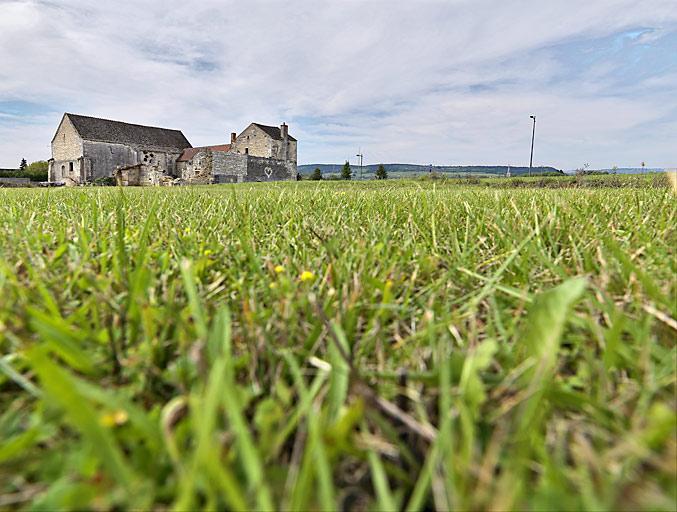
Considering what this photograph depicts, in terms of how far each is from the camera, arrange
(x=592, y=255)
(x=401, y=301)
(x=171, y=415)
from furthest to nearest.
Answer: (x=592, y=255) → (x=401, y=301) → (x=171, y=415)

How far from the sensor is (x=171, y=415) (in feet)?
1.54

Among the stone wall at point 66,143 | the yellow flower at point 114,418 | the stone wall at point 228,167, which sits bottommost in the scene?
the yellow flower at point 114,418

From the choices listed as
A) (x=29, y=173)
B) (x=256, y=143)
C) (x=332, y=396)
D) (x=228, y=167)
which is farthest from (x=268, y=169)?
(x=332, y=396)

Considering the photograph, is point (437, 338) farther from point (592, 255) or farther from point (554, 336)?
point (592, 255)

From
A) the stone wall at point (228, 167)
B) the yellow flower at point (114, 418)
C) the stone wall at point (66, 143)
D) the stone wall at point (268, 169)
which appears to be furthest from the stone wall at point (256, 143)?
the yellow flower at point (114, 418)

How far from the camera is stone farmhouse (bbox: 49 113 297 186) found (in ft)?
127

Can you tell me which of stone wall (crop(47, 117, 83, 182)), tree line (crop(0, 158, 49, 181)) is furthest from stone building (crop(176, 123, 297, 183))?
tree line (crop(0, 158, 49, 181))

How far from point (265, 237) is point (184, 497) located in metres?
1.38

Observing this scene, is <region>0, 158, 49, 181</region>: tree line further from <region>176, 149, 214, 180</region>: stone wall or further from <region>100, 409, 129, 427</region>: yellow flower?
<region>100, 409, 129, 427</region>: yellow flower

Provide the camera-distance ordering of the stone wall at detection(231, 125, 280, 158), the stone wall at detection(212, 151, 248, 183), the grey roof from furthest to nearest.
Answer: the stone wall at detection(231, 125, 280, 158)
the grey roof
the stone wall at detection(212, 151, 248, 183)

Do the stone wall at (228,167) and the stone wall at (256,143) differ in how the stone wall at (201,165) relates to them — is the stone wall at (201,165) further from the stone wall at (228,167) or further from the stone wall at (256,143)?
the stone wall at (256,143)

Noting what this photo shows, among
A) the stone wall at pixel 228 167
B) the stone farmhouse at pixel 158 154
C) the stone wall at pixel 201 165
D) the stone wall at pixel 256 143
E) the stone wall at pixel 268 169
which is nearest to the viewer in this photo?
the stone wall at pixel 201 165

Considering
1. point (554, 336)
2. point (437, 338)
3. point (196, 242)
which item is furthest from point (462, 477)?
point (196, 242)

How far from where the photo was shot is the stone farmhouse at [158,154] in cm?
3881
